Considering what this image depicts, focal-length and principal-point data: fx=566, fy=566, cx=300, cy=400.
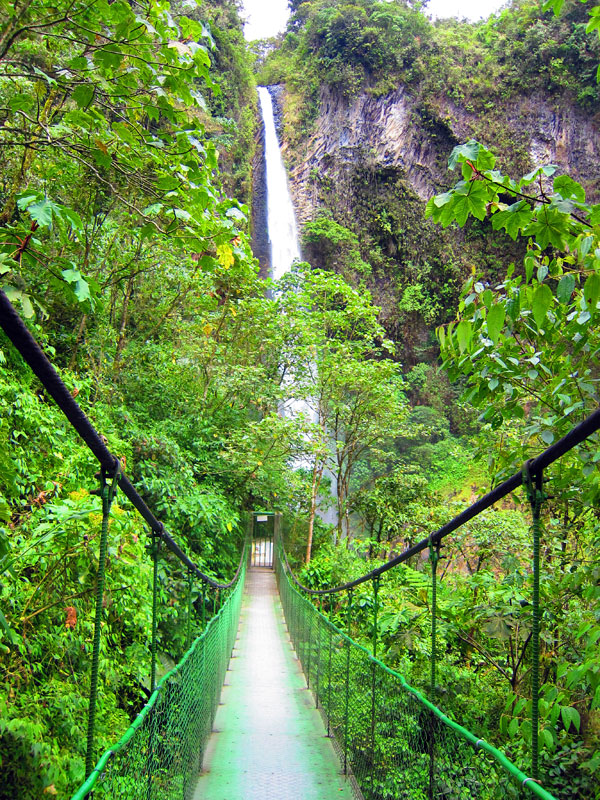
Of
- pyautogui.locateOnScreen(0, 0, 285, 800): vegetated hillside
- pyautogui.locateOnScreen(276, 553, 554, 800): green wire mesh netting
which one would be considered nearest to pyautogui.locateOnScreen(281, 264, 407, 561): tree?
pyautogui.locateOnScreen(0, 0, 285, 800): vegetated hillside

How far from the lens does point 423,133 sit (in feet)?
54.7

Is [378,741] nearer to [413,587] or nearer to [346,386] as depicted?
[413,587]

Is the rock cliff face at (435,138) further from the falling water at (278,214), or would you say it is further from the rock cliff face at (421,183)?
the falling water at (278,214)

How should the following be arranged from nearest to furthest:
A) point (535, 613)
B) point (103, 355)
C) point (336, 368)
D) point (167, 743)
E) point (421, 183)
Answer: point (535, 613), point (167, 743), point (103, 355), point (336, 368), point (421, 183)

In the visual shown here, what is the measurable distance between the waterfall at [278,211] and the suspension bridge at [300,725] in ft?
40.7

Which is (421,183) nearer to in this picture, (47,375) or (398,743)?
(398,743)

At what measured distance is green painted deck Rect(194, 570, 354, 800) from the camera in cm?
277

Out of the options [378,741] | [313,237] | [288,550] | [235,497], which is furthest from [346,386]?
[378,741]

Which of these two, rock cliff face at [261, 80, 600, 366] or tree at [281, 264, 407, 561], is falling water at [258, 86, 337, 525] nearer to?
rock cliff face at [261, 80, 600, 366]

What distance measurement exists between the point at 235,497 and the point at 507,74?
1553 centimetres

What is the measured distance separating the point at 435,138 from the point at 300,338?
10.4m

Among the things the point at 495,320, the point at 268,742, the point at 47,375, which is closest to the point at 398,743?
the point at 268,742

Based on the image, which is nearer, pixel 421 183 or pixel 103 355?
pixel 103 355

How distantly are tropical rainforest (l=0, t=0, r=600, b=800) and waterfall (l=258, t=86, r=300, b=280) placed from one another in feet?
1.60
